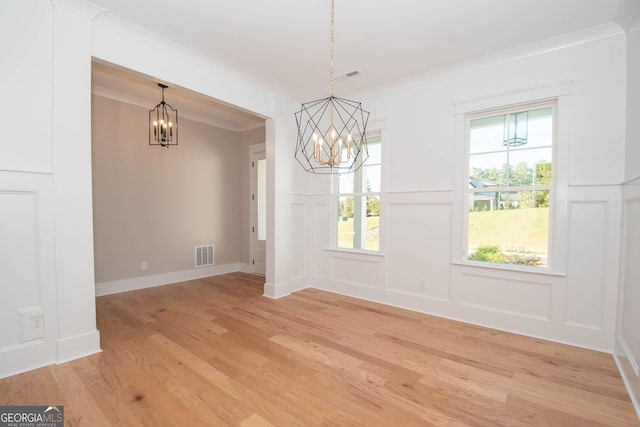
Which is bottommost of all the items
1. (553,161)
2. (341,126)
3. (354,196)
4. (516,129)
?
(354,196)

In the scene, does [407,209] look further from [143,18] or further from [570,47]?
[143,18]

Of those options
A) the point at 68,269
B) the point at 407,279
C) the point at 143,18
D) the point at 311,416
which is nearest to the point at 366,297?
the point at 407,279

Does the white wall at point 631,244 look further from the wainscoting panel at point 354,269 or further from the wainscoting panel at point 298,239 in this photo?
the wainscoting panel at point 298,239

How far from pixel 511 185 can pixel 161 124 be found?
16.0ft

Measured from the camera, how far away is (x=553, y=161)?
9.21 ft

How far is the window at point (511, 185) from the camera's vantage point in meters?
2.89

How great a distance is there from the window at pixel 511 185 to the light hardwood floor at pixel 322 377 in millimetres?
897

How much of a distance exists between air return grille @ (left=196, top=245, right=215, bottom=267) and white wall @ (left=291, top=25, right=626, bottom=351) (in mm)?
2559

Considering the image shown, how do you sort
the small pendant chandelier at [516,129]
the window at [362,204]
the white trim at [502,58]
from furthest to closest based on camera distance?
the window at [362,204] < the small pendant chandelier at [516,129] < the white trim at [502,58]

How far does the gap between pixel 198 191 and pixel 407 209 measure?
3.68m

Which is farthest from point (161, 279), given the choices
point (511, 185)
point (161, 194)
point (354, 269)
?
point (511, 185)

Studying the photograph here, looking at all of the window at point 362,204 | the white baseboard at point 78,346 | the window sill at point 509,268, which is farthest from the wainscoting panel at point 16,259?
the window sill at point 509,268

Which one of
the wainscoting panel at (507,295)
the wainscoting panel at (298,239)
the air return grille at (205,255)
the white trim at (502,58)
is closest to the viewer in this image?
the white trim at (502,58)

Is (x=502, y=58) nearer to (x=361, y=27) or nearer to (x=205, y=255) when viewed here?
(x=361, y=27)
